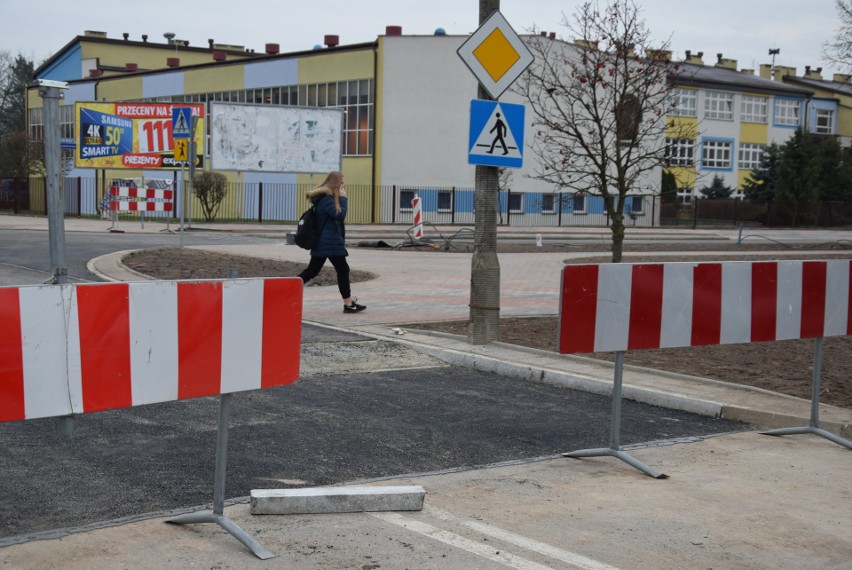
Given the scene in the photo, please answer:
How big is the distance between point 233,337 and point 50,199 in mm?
2139

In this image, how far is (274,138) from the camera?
42688mm

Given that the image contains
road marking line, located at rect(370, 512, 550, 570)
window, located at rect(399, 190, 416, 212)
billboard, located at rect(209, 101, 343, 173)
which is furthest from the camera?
window, located at rect(399, 190, 416, 212)

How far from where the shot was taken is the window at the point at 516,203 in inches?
2128

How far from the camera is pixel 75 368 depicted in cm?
452

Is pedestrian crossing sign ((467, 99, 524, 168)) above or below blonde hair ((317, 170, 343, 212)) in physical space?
above

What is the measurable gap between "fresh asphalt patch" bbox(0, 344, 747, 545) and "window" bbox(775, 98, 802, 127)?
69.6 meters

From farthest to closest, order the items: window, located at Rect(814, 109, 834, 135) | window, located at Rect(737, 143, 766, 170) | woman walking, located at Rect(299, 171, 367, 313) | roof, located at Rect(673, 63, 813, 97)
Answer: window, located at Rect(814, 109, 834, 135) < window, located at Rect(737, 143, 766, 170) < roof, located at Rect(673, 63, 813, 97) < woman walking, located at Rect(299, 171, 367, 313)

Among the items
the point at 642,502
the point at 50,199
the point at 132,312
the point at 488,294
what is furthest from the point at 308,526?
the point at 488,294

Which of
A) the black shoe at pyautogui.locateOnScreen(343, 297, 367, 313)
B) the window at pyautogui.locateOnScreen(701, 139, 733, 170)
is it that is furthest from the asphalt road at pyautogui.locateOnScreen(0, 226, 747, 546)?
the window at pyautogui.locateOnScreen(701, 139, 733, 170)

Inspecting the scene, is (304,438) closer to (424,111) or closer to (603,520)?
(603,520)

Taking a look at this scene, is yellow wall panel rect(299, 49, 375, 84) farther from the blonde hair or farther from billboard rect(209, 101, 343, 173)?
the blonde hair

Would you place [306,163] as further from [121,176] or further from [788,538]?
[788,538]

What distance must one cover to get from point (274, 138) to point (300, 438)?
121 feet

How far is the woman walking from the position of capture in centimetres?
1304
